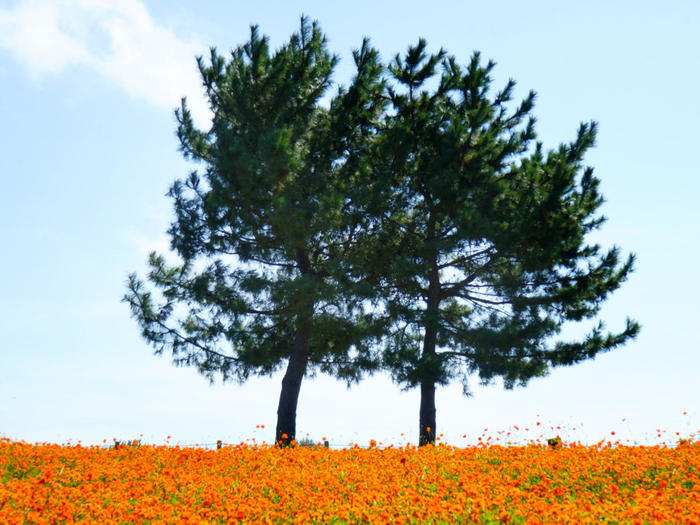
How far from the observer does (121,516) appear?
6.35 m

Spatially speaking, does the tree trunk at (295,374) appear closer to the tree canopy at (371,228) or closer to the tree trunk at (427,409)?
the tree canopy at (371,228)

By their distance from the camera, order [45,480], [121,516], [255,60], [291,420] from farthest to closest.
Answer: [255,60]
[291,420]
[45,480]
[121,516]

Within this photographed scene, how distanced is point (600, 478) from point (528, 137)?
11.4m

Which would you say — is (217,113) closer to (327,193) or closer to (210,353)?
(327,193)

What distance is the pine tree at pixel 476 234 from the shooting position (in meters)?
15.6

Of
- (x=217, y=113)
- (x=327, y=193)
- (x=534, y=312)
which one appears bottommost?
(x=534, y=312)

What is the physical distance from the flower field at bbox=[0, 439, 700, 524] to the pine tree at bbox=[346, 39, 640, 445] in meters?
4.67

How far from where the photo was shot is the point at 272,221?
1540cm

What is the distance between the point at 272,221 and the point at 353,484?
28.9ft

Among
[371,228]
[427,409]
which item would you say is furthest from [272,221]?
[427,409]

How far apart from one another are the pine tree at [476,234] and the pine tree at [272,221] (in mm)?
969

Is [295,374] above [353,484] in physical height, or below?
above

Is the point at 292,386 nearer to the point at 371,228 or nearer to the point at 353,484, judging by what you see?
the point at 371,228

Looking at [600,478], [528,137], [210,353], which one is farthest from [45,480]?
[528,137]
